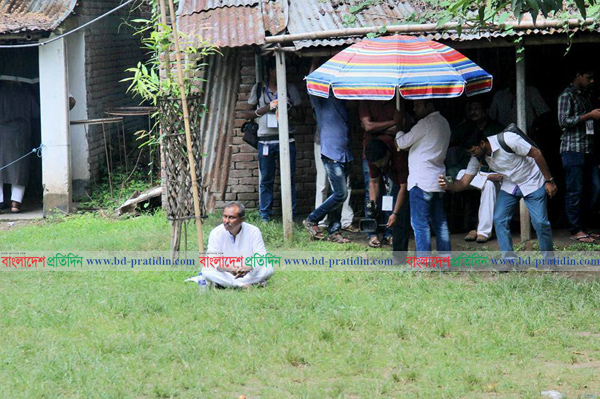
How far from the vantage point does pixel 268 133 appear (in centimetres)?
1129

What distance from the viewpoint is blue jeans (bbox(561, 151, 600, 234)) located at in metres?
10.7

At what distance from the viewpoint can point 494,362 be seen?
258 inches

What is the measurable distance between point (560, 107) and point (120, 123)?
783cm

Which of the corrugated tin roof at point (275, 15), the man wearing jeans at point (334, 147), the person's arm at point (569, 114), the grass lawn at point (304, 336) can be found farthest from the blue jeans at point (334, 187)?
the person's arm at point (569, 114)

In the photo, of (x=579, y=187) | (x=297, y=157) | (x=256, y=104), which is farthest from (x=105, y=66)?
(x=579, y=187)

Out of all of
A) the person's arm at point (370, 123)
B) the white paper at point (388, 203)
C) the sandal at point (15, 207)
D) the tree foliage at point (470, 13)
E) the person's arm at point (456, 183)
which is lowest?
the sandal at point (15, 207)

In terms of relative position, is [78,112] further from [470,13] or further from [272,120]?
[470,13]

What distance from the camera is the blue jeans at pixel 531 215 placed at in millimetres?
9062

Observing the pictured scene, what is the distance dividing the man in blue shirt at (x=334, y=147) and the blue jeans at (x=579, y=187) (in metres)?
2.65

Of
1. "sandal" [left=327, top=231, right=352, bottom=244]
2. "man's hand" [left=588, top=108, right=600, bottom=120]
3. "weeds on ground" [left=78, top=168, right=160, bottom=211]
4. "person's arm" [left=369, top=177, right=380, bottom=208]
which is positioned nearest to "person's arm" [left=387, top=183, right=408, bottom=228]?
"person's arm" [left=369, top=177, right=380, bottom=208]

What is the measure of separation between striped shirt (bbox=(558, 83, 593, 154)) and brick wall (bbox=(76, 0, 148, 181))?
7.27 metres

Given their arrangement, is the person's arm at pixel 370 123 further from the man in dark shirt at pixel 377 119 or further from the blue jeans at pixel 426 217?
the blue jeans at pixel 426 217

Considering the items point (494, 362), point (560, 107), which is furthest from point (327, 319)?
point (560, 107)

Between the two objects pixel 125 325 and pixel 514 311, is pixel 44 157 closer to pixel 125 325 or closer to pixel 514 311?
pixel 125 325
